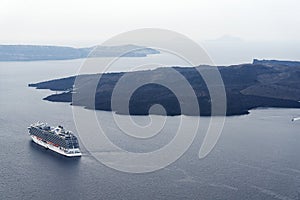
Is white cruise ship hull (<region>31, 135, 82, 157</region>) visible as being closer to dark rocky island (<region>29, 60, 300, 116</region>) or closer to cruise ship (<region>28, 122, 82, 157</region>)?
cruise ship (<region>28, 122, 82, 157</region>)

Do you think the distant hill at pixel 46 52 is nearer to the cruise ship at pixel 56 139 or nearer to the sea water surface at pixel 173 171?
the cruise ship at pixel 56 139

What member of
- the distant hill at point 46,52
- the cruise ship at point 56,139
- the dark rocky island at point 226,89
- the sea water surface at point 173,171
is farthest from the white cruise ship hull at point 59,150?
the distant hill at point 46,52

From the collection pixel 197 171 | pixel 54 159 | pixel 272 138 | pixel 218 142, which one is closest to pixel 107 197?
pixel 197 171

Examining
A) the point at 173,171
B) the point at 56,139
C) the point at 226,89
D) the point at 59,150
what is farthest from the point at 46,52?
the point at 173,171

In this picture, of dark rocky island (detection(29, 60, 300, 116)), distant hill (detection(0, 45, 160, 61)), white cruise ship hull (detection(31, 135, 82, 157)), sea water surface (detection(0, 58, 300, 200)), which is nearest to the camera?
sea water surface (detection(0, 58, 300, 200))

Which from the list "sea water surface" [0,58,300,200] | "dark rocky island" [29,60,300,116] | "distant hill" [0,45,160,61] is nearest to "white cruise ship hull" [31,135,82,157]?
"sea water surface" [0,58,300,200]

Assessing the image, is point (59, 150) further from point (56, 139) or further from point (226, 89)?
point (226, 89)

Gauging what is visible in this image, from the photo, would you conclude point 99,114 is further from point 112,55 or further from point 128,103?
point 112,55

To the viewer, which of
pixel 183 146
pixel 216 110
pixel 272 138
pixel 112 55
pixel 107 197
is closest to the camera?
pixel 107 197
